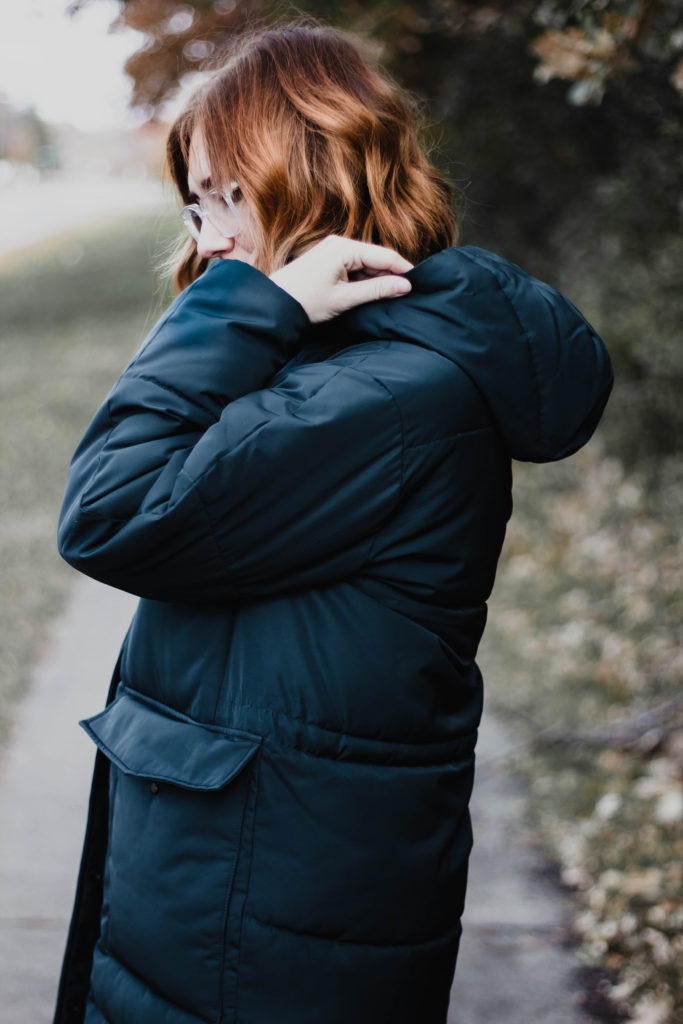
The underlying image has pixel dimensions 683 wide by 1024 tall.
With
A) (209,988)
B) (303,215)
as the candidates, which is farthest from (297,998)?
(303,215)

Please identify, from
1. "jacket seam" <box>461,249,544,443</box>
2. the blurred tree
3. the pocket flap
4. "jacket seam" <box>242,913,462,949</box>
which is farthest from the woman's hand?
the blurred tree

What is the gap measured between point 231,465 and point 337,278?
12.9 inches

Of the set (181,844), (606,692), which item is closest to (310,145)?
(181,844)

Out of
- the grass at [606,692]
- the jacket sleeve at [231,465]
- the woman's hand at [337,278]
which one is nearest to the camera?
the jacket sleeve at [231,465]

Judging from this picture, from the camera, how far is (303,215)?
59.2 inches

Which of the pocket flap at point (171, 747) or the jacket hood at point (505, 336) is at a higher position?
the jacket hood at point (505, 336)

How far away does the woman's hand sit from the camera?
144 centimetres

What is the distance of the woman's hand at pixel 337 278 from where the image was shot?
4.72ft

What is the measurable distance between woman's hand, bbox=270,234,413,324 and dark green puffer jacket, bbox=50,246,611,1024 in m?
0.03

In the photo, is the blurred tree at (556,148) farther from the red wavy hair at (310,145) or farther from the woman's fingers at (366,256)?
the woman's fingers at (366,256)

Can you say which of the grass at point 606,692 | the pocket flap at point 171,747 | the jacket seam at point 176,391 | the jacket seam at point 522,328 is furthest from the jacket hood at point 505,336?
the grass at point 606,692

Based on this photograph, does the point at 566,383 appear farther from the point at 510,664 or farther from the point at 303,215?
the point at 510,664

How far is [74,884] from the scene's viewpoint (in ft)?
10.6

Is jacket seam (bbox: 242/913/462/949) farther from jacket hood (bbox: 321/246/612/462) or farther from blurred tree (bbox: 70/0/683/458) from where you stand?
blurred tree (bbox: 70/0/683/458)
